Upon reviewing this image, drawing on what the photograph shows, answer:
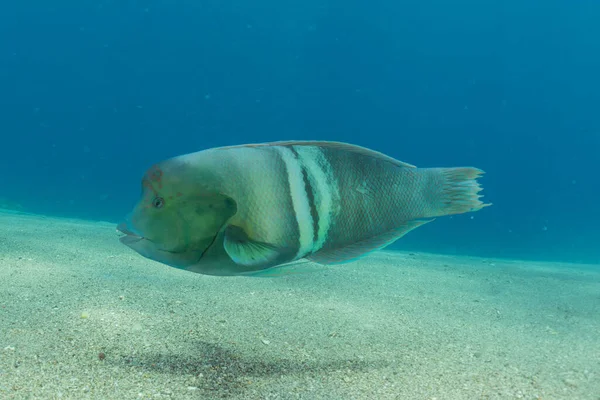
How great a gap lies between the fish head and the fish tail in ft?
2.31

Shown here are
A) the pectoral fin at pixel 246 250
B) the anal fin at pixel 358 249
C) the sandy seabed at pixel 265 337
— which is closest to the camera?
the pectoral fin at pixel 246 250

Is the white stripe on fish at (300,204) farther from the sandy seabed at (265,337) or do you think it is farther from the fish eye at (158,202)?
the sandy seabed at (265,337)

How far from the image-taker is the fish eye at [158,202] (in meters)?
1.35

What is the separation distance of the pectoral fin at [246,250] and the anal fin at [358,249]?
6.1 inches

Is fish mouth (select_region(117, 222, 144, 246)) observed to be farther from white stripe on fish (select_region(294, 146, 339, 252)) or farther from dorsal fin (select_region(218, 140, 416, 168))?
white stripe on fish (select_region(294, 146, 339, 252))

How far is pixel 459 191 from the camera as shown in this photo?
4.75 ft

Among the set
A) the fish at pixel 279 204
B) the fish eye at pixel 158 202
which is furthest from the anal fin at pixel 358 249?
the fish eye at pixel 158 202

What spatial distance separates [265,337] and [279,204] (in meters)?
1.51

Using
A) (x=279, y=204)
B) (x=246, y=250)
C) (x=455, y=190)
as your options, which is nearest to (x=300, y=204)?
(x=279, y=204)

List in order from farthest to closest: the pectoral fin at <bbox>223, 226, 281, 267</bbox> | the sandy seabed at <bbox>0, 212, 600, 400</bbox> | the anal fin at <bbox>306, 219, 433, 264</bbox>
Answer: the sandy seabed at <bbox>0, 212, 600, 400</bbox>, the anal fin at <bbox>306, 219, 433, 264</bbox>, the pectoral fin at <bbox>223, 226, 281, 267</bbox>

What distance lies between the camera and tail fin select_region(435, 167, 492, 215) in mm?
1431

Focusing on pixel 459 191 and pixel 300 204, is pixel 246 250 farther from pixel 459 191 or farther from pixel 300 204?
pixel 459 191

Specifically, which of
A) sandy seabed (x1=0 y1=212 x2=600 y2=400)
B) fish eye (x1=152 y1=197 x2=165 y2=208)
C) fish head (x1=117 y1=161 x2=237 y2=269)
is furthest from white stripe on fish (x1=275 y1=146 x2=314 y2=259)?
sandy seabed (x1=0 y1=212 x2=600 y2=400)

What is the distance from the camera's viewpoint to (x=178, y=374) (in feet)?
6.55
